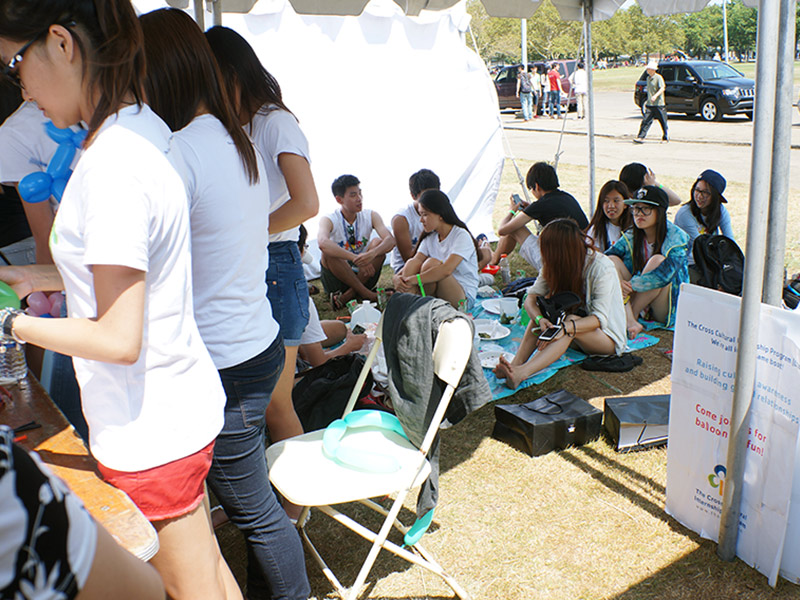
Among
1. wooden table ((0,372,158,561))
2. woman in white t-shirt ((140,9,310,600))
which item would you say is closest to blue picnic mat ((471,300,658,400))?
woman in white t-shirt ((140,9,310,600))

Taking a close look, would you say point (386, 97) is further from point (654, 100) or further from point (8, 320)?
point (654, 100)

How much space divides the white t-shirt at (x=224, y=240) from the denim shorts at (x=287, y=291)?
2.56 feet

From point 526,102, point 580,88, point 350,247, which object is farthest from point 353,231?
point 526,102

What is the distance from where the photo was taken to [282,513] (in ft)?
6.03

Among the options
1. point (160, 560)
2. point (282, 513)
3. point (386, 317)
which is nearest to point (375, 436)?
point (386, 317)

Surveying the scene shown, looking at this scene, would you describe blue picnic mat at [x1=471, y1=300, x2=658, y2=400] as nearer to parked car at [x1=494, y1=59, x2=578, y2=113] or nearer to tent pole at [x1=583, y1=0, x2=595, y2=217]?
tent pole at [x1=583, y1=0, x2=595, y2=217]

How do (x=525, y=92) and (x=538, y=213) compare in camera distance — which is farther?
(x=525, y=92)

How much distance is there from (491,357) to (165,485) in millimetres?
3342

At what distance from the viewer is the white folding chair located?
2.19 meters

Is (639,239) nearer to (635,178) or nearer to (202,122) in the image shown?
(635,178)

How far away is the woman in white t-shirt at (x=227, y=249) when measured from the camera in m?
1.50

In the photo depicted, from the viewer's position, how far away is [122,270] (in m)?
1.11

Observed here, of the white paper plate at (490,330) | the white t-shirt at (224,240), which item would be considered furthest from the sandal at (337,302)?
the white t-shirt at (224,240)

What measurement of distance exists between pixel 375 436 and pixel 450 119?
5.54 m
